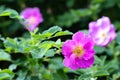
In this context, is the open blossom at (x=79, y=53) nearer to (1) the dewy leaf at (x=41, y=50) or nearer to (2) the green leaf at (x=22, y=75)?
(1) the dewy leaf at (x=41, y=50)

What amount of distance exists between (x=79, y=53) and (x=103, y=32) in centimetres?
83

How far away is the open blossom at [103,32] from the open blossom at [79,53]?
54 cm

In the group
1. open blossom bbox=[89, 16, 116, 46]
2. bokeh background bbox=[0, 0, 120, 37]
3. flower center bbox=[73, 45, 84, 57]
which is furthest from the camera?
bokeh background bbox=[0, 0, 120, 37]

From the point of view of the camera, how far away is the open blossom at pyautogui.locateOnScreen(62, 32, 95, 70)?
4.90 feet

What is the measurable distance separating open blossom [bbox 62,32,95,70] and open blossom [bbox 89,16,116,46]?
54cm

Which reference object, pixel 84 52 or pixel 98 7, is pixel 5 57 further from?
pixel 98 7

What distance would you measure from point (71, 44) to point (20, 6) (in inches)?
63.5

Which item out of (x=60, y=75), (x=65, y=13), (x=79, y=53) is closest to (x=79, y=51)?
(x=79, y=53)

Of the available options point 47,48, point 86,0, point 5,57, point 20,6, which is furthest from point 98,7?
point 47,48

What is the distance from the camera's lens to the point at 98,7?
2.76 metres

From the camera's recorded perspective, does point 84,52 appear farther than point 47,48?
Yes

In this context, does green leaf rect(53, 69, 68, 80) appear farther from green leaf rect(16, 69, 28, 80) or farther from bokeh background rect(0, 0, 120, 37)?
bokeh background rect(0, 0, 120, 37)

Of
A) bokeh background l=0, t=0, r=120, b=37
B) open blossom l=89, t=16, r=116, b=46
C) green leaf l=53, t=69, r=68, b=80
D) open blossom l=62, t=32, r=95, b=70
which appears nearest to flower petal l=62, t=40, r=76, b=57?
open blossom l=62, t=32, r=95, b=70

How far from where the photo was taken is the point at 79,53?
152cm
